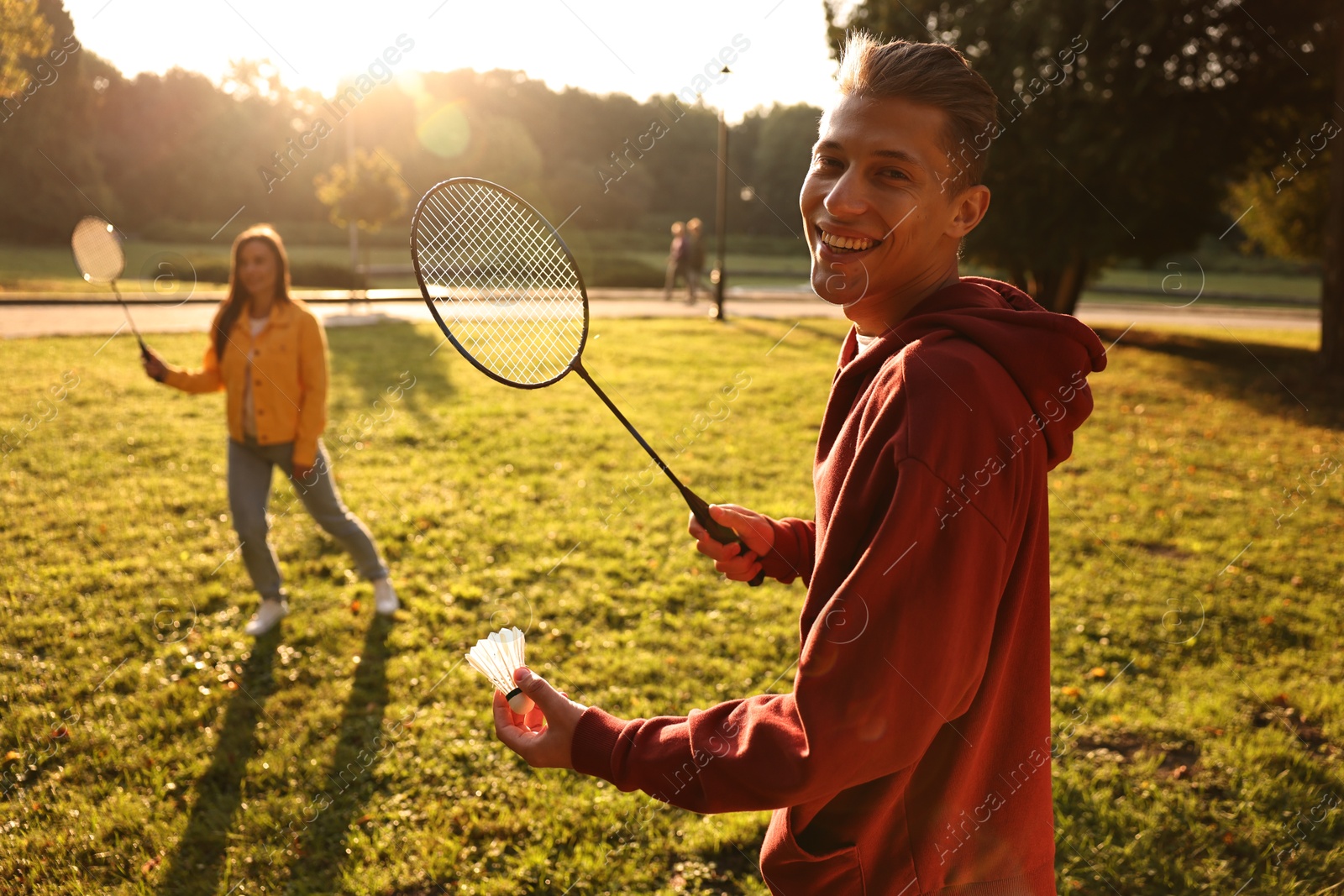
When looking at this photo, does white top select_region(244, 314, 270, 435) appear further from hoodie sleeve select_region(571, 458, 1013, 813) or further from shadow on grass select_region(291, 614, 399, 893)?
hoodie sleeve select_region(571, 458, 1013, 813)

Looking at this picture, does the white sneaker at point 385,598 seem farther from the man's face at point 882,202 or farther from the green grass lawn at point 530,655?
the man's face at point 882,202

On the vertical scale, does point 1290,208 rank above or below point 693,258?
above

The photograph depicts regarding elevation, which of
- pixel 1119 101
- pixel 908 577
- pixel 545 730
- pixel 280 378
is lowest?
pixel 545 730

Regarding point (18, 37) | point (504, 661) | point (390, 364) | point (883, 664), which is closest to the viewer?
point (883, 664)

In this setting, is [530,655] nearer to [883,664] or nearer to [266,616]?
[266,616]

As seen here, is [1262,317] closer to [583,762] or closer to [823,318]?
[823,318]

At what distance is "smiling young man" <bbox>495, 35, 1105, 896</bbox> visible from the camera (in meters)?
1.15

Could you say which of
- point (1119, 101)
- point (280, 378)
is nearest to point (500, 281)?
point (280, 378)

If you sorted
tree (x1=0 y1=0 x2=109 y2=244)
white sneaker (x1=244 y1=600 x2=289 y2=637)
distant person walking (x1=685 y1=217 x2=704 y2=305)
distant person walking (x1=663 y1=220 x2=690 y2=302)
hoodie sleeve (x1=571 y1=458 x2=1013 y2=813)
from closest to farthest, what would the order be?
1. hoodie sleeve (x1=571 y1=458 x2=1013 y2=813)
2. white sneaker (x1=244 y1=600 x2=289 y2=637)
3. tree (x1=0 y1=0 x2=109 y2=244)
4. distant person walking (x1=685 y1=217 x2=704 y2=305)
5. distant person walking (x1=663 y1=220 x2=690 y2=302)

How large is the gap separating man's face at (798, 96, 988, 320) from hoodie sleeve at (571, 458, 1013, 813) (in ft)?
1.71

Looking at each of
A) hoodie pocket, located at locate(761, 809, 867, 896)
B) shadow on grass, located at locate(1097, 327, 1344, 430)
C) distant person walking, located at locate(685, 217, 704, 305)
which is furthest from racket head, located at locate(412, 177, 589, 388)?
distant person walking, located at locate(685, 217, 704, 305)

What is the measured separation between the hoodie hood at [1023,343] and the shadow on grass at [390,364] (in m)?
9.18

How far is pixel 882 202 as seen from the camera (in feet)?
4.87

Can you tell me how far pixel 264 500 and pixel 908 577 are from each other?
486 cm
